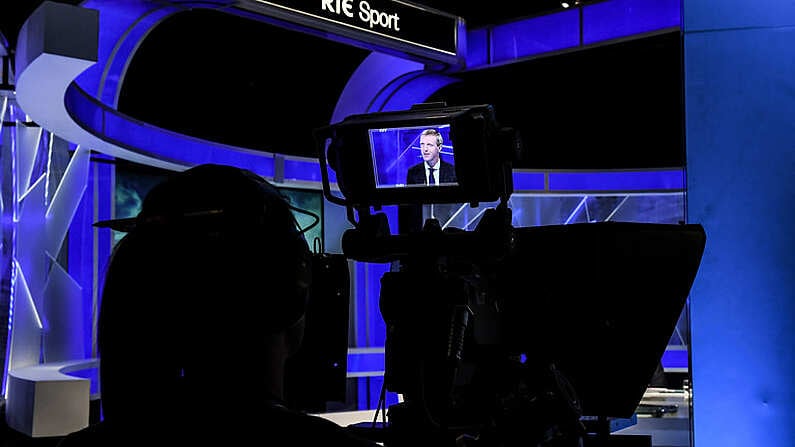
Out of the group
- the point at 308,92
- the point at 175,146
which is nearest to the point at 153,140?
the point at 175,146

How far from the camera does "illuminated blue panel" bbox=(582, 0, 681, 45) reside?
13.1 ft

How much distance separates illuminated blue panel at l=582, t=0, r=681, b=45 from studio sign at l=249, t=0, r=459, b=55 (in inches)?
28.8

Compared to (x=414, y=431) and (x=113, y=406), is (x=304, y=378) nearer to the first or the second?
(x=414, y=431)

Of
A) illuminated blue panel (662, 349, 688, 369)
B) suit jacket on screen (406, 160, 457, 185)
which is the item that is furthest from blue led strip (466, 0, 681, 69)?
illuminated blue panel (662, 349, 688, 369)

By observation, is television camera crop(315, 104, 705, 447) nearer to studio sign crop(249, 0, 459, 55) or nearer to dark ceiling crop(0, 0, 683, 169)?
studio sign crop(249, 0, 459, 55)

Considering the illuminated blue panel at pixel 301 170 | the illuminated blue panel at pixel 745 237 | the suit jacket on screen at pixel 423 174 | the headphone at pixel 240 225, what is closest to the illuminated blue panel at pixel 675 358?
the illuminated blue panel at pixel 301 170

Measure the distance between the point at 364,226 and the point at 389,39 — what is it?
7.89ft

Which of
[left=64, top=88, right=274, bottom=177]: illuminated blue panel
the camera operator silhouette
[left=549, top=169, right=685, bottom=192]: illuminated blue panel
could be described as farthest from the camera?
[left=549, top=169, right=685, bottom=192]: illuminated blue panel

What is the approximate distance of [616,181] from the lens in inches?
262

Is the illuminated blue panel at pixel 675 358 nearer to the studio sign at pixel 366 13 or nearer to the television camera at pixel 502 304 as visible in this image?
the studio sign at pixel 366 13

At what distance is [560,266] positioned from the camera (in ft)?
3.96

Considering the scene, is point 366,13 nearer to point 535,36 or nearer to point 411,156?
point 535,36

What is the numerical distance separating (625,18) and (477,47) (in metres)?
0.88

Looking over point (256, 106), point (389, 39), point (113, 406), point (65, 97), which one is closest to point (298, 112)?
point (256, 106)
